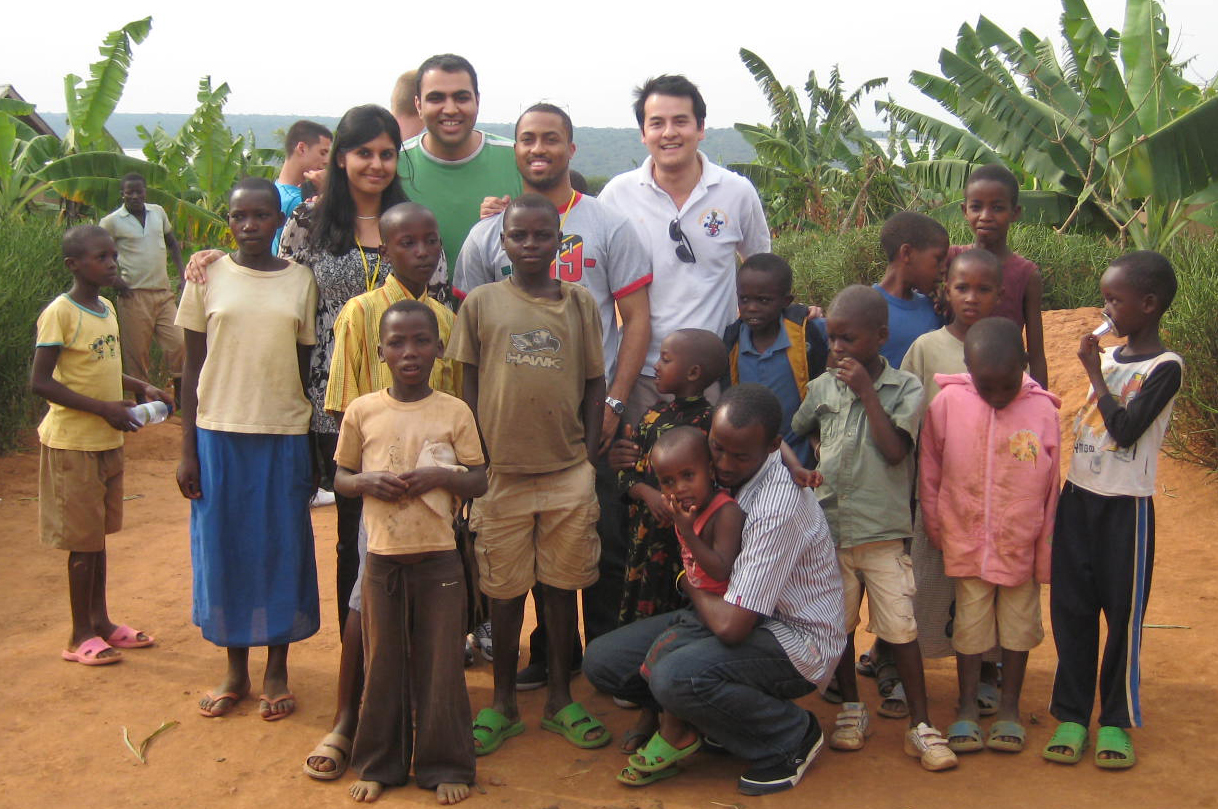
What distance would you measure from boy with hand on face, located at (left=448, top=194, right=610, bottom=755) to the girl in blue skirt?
2.19 ft

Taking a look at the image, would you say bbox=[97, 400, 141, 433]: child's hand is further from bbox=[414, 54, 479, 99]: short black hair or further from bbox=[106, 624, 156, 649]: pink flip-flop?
bbox=[414, 54, 479, 99]: short black hair

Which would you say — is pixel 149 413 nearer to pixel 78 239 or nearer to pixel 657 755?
pixel 78 239

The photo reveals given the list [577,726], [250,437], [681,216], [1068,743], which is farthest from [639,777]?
[681,216]

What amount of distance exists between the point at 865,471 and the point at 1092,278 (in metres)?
8.61

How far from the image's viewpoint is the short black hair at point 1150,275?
339 centimetres

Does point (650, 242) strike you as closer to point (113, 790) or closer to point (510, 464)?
point (510, 464)

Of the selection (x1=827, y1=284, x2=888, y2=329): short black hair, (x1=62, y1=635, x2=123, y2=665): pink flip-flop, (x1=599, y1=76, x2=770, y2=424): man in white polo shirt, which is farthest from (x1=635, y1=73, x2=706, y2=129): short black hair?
(x1=62, y1=635, x2=123, y2=665): pink flip-flop

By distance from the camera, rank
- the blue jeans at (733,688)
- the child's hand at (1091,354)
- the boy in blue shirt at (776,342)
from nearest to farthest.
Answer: the blue jeans at (733,688)
the child's hand at (1091,354)
the boy in blue shirt at (776,342)

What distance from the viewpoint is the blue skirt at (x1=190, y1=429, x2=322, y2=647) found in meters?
3.78

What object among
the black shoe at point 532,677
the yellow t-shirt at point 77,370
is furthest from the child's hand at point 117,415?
the black shoe at point 532,677

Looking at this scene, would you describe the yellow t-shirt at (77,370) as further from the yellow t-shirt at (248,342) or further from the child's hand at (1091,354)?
the child's hand at (1091,354)

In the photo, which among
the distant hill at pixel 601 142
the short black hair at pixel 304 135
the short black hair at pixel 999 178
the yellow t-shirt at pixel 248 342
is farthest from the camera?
the distant hill at pixel 601 142

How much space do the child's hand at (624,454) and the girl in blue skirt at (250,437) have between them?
44.2 inches

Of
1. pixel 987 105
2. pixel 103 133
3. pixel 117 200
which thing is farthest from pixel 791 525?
pixel 103 133
